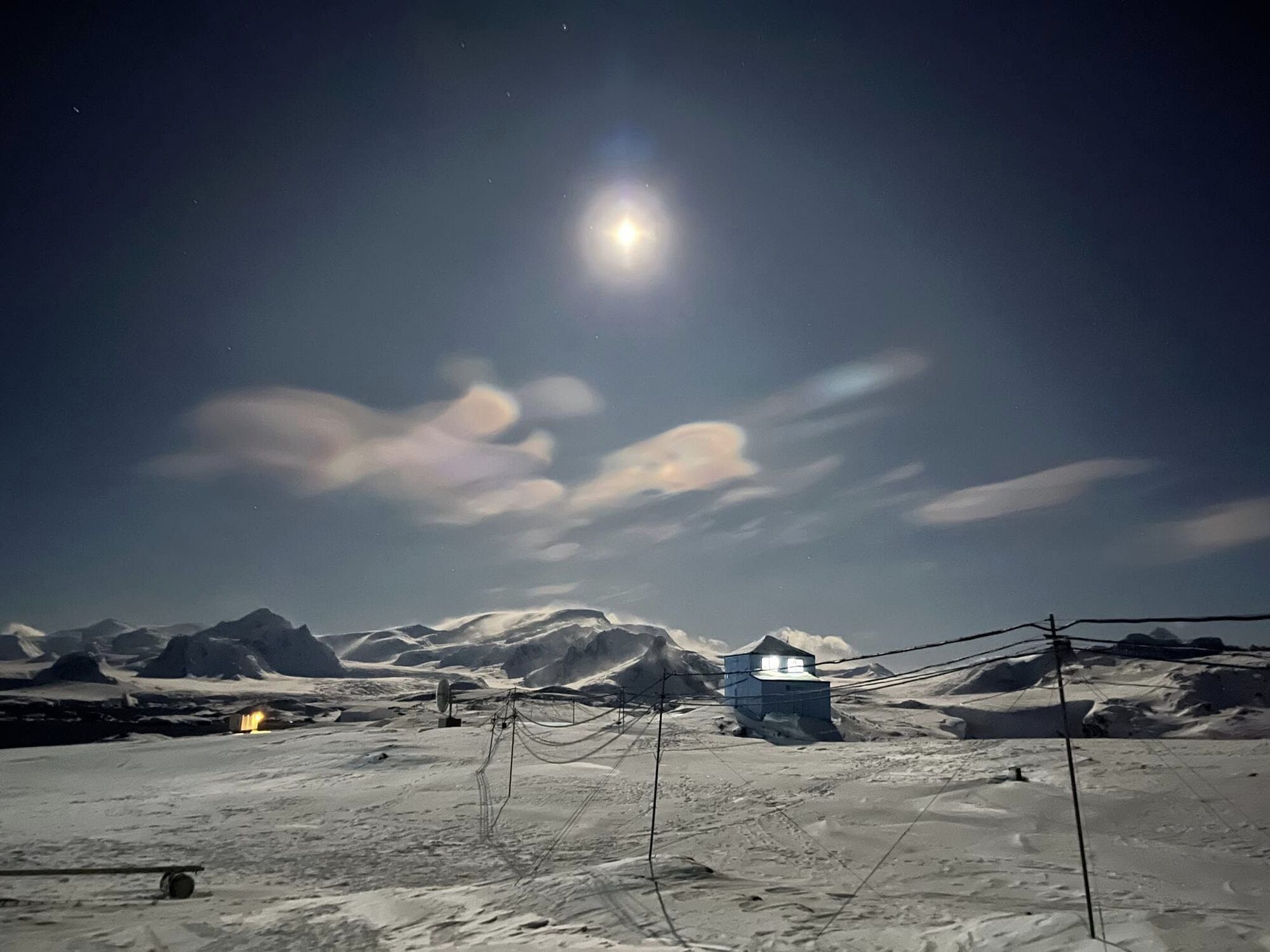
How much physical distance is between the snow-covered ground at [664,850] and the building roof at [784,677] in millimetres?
26316

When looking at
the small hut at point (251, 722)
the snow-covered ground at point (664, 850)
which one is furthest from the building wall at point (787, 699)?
the small hut at point (251, 722)

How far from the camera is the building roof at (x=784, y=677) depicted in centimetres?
6719

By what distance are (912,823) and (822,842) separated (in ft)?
13.2

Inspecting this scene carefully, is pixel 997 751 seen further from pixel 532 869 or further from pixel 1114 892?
pixel 532 869

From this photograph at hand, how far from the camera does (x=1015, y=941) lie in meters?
10.7

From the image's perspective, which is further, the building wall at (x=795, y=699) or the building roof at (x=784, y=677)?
the building wall at (x=795, y=699)

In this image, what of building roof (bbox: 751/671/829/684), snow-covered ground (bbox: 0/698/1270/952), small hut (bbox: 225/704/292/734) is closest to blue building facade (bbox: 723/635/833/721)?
building roof (bbox: 751/671/829/684)

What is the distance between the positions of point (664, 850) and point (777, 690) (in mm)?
51283

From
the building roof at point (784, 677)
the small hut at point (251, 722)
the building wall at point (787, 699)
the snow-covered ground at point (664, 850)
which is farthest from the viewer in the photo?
the building wall at point (787, 699)

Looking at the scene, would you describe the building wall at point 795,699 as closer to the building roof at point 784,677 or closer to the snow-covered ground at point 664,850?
the building roof at point 784,677

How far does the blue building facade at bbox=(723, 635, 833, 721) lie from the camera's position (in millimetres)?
67562

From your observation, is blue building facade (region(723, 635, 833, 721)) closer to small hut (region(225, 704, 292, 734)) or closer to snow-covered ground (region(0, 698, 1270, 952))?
snow-covered ground (region(0, 698, 1270, 952))

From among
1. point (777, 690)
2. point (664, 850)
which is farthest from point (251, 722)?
point (664, 850)

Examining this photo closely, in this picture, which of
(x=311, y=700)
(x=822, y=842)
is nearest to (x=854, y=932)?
(x=822, y=842)
